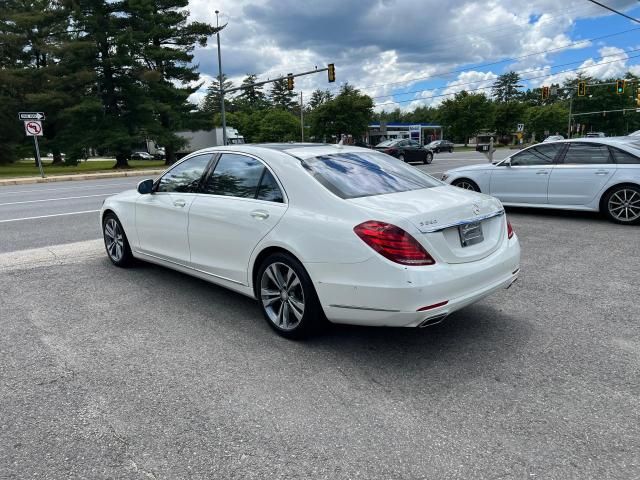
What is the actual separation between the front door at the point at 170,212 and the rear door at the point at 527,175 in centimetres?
682

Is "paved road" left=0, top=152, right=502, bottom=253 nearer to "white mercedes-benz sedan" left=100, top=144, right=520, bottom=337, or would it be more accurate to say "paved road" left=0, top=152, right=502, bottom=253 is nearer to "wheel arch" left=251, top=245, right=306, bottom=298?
"white mercedes-benz sedan" left=100, top=144, right=520, bottom=337

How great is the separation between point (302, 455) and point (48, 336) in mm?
2702

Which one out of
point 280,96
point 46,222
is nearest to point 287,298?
point 46,222

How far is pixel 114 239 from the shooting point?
20.6ft

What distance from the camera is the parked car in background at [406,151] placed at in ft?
98.7

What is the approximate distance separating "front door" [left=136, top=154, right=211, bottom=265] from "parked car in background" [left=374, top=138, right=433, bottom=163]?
25213 millimetres

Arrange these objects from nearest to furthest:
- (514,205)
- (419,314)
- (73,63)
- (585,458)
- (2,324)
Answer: (585,458)
(419,314)
(2,324)
(514,205)
(73,63)

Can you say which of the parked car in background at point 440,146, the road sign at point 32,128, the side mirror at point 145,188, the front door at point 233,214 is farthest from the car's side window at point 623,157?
the parked car in background at point 440,146

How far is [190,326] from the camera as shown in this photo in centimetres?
434

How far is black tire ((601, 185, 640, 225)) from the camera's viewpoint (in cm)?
842

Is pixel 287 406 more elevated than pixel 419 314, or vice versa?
pixel 419 314

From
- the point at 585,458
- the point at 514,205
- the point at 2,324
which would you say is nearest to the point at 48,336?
the point at 2,324

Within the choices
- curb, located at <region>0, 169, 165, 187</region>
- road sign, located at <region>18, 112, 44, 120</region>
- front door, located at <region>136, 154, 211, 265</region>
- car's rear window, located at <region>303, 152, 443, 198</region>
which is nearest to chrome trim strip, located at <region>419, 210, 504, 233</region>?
car's rear window, located at <region>303, 152, 443, 198</region>

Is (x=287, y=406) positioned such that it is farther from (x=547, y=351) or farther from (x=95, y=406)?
(x=547, y=351)
